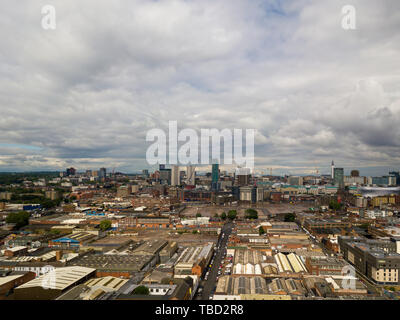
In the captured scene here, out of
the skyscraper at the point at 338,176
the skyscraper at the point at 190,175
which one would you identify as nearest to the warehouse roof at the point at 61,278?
the skyscraper at the point at 190,175

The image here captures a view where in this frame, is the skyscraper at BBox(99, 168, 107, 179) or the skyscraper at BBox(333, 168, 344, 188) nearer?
the skyscraper at BBox(333, 168, 344, 188)

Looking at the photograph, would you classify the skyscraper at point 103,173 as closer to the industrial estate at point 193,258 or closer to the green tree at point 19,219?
the industrial estate at point 193,258

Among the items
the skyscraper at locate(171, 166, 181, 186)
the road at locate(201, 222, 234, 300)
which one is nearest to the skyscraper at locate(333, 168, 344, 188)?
the skyscraper at locate(171, 166, 181, 186)

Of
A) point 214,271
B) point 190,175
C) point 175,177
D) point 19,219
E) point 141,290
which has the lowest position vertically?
point 214,271

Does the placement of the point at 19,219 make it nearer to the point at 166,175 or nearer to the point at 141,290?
the point at 141,290

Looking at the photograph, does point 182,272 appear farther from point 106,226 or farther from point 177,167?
point 177,167

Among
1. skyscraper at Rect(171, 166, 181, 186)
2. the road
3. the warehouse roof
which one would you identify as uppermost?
skyscraper at Rect(171, 166, 181, 186)

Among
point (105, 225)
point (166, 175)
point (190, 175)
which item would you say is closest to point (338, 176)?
point (190, 175)

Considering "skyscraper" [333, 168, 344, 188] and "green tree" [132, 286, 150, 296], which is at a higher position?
"skyscraper" [333, 168, 344, 188]

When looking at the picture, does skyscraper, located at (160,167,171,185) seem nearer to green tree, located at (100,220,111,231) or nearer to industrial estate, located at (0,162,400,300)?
industrial estate, located at (0,162,400,300)

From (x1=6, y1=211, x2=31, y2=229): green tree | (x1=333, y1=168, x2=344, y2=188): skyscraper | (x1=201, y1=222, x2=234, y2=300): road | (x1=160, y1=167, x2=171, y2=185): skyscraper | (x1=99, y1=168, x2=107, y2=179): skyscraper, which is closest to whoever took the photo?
(x1=201, y1=222, x2=234, y2=300): road
